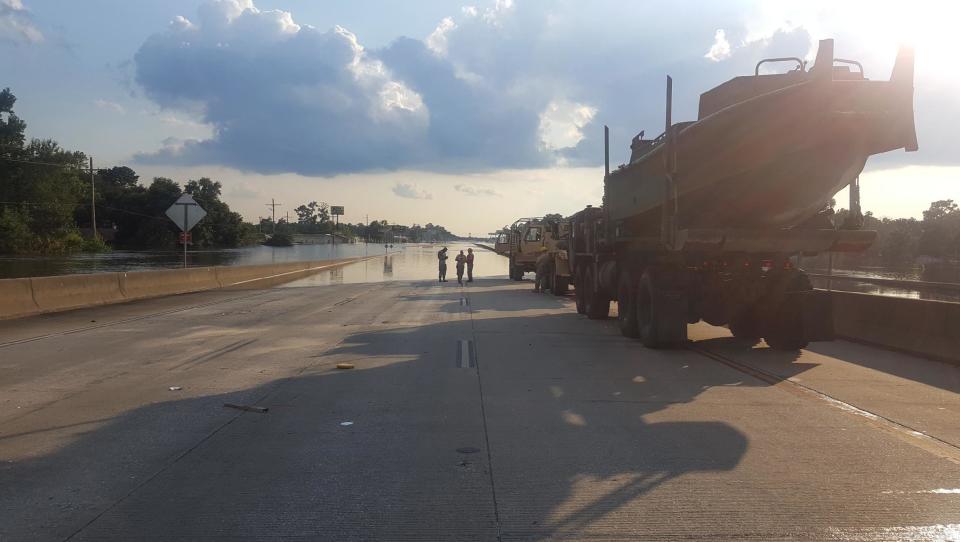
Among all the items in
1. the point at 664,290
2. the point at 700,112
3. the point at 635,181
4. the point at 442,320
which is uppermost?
Result: the point at 700,112

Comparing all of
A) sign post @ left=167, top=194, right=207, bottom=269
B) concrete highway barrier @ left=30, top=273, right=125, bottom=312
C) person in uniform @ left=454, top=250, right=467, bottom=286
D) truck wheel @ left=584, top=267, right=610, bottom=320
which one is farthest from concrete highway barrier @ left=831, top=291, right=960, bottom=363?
sign post @ left=167, top=194, right=207, bottom=269

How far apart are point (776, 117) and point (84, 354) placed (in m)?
11.3

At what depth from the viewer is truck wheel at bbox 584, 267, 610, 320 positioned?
1819 centimetres

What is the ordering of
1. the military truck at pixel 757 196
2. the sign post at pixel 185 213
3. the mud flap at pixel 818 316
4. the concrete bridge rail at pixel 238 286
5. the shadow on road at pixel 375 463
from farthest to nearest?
1. the sign post at pixel 185 213
2. the mud flap at pixel 818 316
3. the concrete bridge rail at pixel 238 286
4. the military truck at pixel 757 196
5. the shadow on road at pixel 375 463

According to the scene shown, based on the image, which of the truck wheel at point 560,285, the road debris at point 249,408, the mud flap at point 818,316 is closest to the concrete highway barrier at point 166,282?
the truck wheel at point 560,285

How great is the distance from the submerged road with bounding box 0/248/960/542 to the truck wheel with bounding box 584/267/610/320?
4818 mm

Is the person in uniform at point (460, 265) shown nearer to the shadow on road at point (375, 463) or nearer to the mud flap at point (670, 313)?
the mud flap at point (670, 313)

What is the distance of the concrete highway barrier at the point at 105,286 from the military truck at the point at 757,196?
48.0 ft

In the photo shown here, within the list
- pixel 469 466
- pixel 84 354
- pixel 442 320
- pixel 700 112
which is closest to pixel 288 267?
pixel 442 320

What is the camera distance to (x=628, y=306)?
14.3m

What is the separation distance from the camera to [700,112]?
40.2 ft

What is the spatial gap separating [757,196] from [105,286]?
747 inches

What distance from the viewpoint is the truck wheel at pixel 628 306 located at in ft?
46.2

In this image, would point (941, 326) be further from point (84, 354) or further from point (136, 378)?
point (84, 354)
